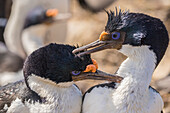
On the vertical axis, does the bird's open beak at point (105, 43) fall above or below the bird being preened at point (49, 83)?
above

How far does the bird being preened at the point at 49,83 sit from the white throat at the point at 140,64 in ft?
0.99

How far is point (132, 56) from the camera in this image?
110 inches

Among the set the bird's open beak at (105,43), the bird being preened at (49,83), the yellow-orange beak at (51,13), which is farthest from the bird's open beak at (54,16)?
the bird's open beak at (105,43)

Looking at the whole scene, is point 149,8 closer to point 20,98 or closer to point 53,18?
point 53,18

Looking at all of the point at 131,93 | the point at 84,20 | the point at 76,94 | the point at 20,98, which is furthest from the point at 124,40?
the point at 84,20

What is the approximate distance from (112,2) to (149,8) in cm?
134

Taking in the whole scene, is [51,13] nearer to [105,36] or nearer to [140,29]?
[105,36]

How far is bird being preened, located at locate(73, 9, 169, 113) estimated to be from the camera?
271cm

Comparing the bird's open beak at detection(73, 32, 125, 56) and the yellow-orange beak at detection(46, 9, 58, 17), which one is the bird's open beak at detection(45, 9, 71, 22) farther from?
the bird's open beak at detection(73, 32, 125, 56)

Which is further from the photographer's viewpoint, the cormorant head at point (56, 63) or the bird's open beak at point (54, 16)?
the bird's open beak at point (54, 16)

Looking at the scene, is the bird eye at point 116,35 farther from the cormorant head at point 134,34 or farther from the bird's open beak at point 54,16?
the bird's open beak at point 54,16

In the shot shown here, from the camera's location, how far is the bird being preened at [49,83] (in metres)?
2.78

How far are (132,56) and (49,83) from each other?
0.67 metres

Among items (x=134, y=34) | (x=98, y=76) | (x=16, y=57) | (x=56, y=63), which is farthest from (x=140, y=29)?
(x=16, y=57)
